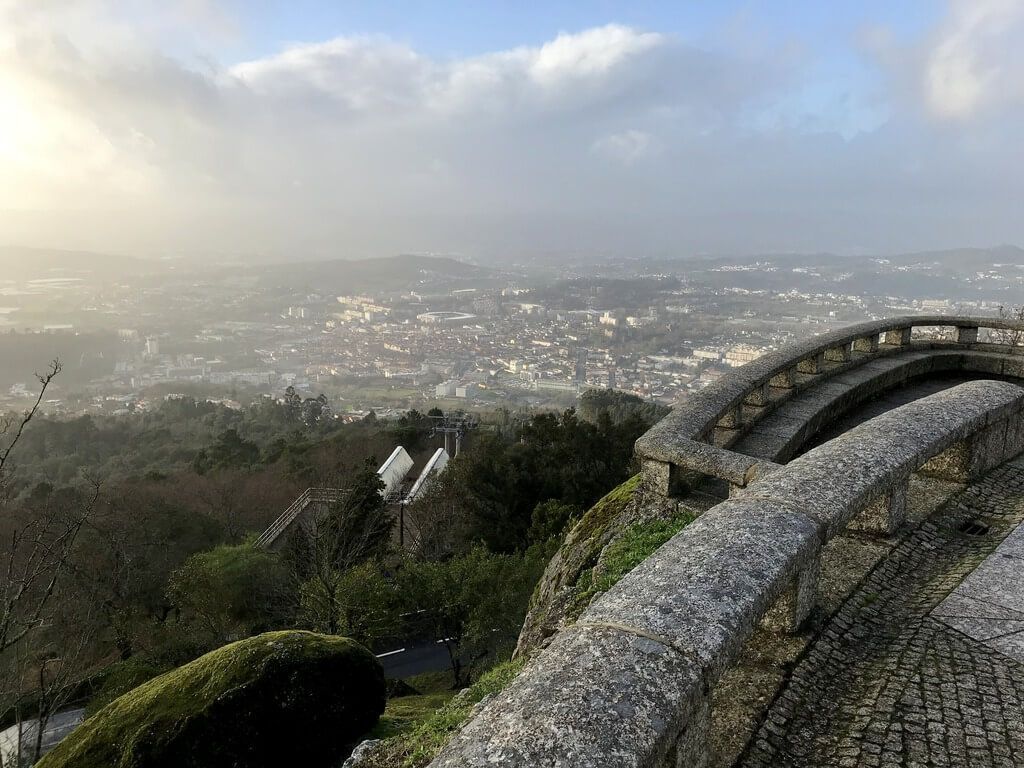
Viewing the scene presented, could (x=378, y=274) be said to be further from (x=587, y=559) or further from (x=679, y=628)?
(x=679, y=628)

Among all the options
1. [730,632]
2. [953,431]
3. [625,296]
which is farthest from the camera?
[625,296]

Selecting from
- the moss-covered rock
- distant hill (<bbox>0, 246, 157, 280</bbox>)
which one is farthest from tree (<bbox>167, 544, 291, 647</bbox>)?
distant hill (<bbox>0, 246, 157, 280</bbox>)

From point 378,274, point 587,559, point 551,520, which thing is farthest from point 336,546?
point 378,274

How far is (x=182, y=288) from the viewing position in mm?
151750

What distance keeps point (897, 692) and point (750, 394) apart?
4073 mm

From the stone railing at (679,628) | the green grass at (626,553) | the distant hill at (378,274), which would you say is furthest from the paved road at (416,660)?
the distant hill at (378,274)

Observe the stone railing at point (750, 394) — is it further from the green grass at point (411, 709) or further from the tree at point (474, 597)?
the tree at point (474, 597)

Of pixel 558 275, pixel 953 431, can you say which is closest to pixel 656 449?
pixel 953 431

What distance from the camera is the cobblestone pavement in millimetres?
2135

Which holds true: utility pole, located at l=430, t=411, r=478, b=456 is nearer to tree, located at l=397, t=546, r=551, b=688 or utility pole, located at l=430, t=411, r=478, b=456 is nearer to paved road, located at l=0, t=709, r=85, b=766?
tree, located at l=397, t=546, r=551, b=688

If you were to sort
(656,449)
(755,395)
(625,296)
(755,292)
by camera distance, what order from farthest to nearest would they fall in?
(625,296)
(755,292)
(755,395)
(656,449)

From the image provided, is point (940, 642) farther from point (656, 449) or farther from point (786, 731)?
point (656, 449)

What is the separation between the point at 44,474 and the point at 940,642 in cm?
5011

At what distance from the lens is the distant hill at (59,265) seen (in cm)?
14750
